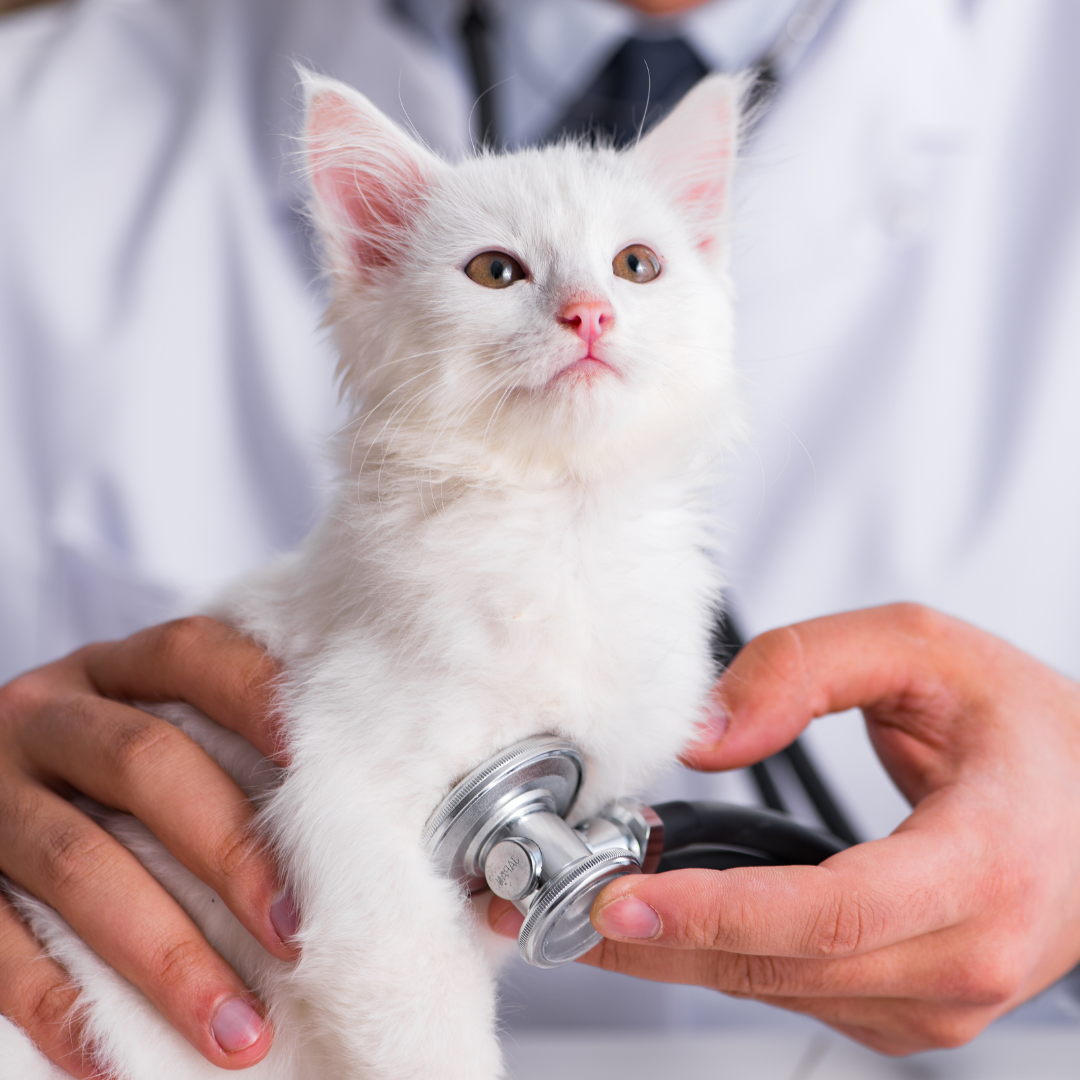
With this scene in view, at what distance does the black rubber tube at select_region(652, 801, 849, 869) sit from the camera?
2.64 feet

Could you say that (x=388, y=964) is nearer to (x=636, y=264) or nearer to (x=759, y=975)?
(x=759, y=975)

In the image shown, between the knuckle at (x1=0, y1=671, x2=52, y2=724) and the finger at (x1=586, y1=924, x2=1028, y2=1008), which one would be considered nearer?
the finger at (x1=586, y1=924, x2=1028, y2=1008)

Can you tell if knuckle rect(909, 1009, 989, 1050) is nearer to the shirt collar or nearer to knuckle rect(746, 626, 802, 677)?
knuckle rect(746, 626, 802, 677)

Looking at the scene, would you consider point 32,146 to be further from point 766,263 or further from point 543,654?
point 543,654

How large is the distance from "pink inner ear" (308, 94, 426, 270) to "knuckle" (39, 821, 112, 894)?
60 centimetres

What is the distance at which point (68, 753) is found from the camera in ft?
3.07

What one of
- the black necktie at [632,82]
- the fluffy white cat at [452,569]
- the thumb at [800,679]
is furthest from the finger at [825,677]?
the black necktie at [632,82]

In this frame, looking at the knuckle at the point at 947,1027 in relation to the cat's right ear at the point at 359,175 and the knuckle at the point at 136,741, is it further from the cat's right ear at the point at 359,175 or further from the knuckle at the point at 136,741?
the cat's right ear at the point at 359,175

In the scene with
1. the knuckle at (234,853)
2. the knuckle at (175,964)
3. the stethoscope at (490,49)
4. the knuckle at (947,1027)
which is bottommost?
the knuckle at (175,964)

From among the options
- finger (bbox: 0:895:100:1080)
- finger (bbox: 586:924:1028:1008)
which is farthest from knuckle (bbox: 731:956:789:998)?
finger (bbox: 0:895:100:1080)

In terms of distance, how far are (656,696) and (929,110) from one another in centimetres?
142

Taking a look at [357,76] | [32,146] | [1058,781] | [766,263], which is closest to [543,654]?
[1058,781]

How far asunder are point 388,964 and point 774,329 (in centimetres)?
128

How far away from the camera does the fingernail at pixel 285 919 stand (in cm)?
75
